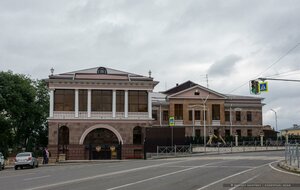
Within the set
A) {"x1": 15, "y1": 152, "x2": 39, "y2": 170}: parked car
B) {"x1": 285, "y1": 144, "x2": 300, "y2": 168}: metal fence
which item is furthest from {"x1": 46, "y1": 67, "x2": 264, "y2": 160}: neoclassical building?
{"x1": 285, "y1": 144, "x2": 300, "y2": 168}: metal fence

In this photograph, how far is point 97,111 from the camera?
5703 centimetres

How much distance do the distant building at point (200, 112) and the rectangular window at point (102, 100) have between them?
56.9 feet

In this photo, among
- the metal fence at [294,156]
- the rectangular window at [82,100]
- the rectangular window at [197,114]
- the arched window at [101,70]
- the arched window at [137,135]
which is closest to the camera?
the metal fence at [294,156]

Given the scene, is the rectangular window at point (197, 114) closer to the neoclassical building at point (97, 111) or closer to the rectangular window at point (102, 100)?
the neoclassical building at point (97, 111)

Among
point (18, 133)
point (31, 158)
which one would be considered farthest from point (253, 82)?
point (18, 133)

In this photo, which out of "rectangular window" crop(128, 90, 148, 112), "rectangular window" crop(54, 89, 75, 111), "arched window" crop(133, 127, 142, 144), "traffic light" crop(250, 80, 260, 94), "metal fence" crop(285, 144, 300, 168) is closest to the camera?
"metal fence" crop(285, 144, 300, 168)

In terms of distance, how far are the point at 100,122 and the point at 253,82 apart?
30.2 m

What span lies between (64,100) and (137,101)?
9.95 metres

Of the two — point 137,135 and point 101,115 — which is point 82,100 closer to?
point 101,115

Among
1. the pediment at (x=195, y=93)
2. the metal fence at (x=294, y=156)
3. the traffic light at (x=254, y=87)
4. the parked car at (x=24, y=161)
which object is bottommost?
the parked car at (x=24, y=161)

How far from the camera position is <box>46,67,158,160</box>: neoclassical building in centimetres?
5525

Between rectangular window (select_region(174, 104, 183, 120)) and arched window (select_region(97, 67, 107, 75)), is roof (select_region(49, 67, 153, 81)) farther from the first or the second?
rectangular window (select_region(174, 104, 183, 120))

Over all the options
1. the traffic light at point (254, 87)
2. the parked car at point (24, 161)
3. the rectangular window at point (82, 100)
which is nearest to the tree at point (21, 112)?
the rectangular window at point (82, 100)

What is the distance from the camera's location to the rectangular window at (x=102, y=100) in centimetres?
5725
